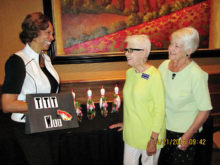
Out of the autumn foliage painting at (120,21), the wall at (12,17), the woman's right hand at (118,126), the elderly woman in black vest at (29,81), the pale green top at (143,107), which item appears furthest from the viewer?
the autumn foliage painting at (120,21)

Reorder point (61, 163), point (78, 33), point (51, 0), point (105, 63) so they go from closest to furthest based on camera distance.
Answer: point (61, 163) → point (51, 0) → point (78, 33) → point (105, 63)

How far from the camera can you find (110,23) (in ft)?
9.53

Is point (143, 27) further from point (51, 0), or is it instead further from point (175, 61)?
point (175, 61)

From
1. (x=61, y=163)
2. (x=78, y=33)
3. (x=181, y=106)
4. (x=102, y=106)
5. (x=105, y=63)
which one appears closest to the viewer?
(x=181, y=106)

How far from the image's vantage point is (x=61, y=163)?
1930mm

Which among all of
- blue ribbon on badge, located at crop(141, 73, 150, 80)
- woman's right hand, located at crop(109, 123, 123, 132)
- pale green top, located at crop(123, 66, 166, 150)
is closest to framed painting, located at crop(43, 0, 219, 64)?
woman's right hand, located at crop(109, 123, 123, 132)

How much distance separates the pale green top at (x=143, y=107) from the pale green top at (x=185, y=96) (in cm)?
12

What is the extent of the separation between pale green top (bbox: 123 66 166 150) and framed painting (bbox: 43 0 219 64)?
147cm

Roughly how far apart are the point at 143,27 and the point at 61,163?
2157 millimetres

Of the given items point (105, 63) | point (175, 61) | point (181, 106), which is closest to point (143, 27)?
point (105, 63)

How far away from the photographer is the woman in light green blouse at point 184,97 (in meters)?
1.45

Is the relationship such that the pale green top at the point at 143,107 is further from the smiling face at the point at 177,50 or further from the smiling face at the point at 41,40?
the smiling face at the point at 41,40

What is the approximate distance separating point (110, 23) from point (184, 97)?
180 cm

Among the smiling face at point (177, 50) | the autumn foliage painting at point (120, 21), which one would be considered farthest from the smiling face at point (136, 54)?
the autumn foliage painting at point (120, 21)
